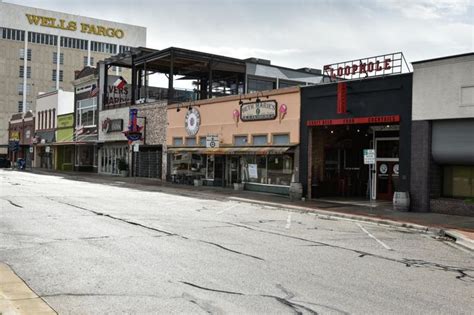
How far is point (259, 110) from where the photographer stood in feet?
88.3

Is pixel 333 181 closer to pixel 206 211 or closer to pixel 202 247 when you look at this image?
pixel 206 211

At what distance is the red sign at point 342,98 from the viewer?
21328 millimetres

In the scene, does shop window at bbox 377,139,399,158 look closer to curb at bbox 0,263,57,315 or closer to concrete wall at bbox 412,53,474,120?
concrete wall at bbox 412,53,474,120

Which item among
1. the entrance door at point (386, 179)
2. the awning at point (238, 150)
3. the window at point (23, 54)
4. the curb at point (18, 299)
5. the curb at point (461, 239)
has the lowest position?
the curb at point (461, 239)

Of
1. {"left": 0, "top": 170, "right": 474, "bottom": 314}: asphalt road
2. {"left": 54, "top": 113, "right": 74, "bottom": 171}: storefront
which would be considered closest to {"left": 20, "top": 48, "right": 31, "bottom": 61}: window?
{"left": 54, "top": 113, "right": 74, "bottom": 171}: storefront

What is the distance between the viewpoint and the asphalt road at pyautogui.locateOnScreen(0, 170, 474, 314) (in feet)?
21.3

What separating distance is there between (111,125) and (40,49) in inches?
2301

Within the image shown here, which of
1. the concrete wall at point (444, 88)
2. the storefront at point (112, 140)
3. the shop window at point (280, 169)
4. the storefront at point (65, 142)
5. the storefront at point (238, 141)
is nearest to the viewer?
the concrete wall at point (444, 88)

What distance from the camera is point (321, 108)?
23.0m

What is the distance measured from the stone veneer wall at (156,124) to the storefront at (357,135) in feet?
47.4

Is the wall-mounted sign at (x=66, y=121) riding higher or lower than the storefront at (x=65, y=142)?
higher

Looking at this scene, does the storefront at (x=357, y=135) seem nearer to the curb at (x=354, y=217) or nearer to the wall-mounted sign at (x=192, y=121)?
the curb at (x=354, y=217)

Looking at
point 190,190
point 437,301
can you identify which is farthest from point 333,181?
point 437,301

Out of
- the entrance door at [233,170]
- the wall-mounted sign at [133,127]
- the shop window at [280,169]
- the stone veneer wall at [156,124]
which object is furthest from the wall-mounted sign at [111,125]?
the shop window at [280,169]
